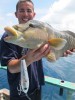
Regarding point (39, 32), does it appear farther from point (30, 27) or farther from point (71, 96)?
point (71, 96)

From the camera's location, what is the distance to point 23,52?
2.82 meters

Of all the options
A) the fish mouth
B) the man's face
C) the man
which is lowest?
the man

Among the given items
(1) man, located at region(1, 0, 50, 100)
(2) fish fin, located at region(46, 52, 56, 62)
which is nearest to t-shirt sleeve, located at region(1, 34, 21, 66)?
(1) man, located at region(1, 0, 50, 100)

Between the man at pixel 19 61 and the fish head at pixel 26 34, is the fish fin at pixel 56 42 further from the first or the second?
the man at pixel 19 61

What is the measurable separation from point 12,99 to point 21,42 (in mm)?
1169

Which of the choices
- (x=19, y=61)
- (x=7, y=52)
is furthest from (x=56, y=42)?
(x=7, y=52)

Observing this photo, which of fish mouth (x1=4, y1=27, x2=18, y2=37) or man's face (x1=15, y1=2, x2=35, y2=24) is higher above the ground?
man's face (x1=15, y1=2, x2=35, y2=24)

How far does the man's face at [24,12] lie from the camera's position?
2.82m

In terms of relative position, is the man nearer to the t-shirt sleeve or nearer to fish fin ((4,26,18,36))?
the t-shirt sleeve

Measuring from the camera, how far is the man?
8.45 ft

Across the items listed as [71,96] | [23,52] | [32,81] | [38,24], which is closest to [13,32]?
[38,24]

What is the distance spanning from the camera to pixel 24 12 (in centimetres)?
282

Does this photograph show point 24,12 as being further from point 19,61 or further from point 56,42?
point 56,42

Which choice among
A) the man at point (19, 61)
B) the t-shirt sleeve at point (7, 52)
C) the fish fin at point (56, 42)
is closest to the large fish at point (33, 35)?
the fish fin at point (56, 42)
